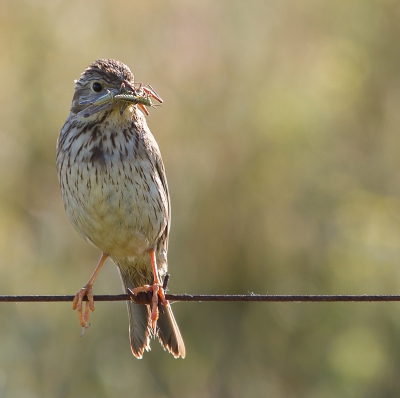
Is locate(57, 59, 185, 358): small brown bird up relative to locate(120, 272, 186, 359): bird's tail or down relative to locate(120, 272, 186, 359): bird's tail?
up

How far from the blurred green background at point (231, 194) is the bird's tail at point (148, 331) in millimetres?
2615

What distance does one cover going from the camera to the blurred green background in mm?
9344

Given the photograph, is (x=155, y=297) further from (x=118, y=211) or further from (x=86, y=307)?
(x=118, y=211)

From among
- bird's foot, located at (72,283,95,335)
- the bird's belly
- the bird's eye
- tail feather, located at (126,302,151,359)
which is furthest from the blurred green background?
the bird's eye

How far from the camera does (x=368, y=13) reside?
10.7 metres

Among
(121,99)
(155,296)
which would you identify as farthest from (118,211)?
(121,99)

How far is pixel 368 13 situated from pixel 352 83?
3.49 feet

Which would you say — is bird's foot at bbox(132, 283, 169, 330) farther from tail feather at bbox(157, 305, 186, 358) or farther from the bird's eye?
the bird's eye

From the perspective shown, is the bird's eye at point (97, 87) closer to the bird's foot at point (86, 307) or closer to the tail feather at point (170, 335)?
the bird's foot at point (86, 307)

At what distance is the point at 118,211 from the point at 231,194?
13.2 ft

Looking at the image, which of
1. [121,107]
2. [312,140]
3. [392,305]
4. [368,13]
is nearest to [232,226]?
[312,140]

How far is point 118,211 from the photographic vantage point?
6059mm

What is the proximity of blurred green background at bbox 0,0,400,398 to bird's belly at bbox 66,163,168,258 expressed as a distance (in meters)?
2.91

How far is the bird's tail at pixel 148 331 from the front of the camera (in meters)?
6.32
